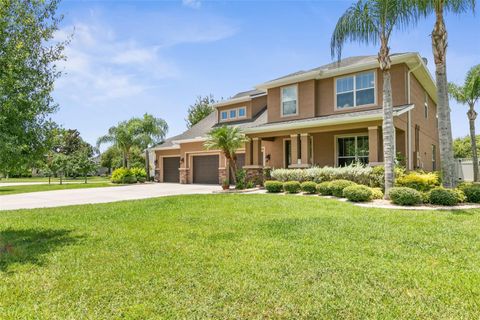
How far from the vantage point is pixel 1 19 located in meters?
5.43

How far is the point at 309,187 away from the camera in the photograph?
521 inches

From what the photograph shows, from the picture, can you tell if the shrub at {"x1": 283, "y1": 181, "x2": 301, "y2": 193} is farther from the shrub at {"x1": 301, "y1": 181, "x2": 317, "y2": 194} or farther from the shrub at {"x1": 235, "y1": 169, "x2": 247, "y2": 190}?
the shrub at {"x1": 235, "y1": 169, "x2": 247, "y2": 190}

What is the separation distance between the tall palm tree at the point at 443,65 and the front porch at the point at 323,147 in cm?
308

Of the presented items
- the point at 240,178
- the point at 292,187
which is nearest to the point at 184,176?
the point at 240,178

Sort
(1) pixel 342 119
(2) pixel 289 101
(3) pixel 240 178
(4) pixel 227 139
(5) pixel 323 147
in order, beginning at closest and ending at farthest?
(1) pixel 342 119 < (4) pixel 227 139 < (5) pixel 323 147 < (3) pixel 240 178 < (2) pixel 289 101

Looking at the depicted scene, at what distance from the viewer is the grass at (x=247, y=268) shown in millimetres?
3189

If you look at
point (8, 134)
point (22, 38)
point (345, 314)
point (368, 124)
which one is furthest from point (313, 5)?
point (345, 314)

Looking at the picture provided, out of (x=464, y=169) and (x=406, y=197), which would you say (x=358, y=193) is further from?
(x=464, y=169)

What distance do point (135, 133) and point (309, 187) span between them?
75.7 ft

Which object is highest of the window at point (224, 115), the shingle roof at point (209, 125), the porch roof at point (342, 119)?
the window at point (224, 115)

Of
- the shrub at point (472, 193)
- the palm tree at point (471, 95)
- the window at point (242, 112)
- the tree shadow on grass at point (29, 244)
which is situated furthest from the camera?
the window at point (242, 112)

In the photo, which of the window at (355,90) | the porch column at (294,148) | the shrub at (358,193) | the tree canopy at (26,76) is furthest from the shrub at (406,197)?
the tree canopy at (26,76)

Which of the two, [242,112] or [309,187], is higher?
[242,112]

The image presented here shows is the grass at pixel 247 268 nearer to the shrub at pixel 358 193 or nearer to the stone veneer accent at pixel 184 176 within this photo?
the shrub at pixel 358 193
